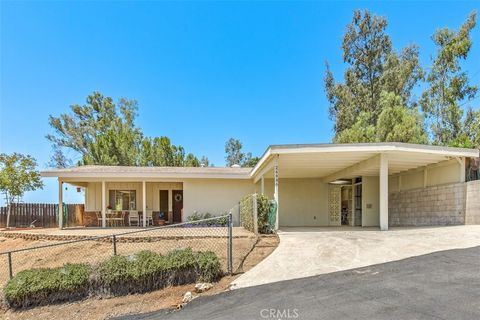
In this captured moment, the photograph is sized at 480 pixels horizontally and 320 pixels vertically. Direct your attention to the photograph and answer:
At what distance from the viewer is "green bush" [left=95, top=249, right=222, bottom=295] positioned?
6.18 metres

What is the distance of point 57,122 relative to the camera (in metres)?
28.4

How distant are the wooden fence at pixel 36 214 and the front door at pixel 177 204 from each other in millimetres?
4690

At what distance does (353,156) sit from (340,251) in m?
4.42

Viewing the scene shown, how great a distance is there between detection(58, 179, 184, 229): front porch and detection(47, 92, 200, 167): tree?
817 centimetres

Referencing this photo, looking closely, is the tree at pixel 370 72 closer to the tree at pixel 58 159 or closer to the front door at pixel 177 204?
the front door at pixel 177 204

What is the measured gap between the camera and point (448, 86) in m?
19.5

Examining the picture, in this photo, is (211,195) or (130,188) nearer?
(211,195)

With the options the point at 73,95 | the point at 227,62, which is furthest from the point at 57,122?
the point at 227,62

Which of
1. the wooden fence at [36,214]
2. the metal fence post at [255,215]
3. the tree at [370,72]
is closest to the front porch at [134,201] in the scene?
the wooden fence at [36,214]

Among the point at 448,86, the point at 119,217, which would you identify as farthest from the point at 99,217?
the point at 448,86

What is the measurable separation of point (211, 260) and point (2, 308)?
4.02m

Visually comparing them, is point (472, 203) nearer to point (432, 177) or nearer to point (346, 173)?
point (432, 177)

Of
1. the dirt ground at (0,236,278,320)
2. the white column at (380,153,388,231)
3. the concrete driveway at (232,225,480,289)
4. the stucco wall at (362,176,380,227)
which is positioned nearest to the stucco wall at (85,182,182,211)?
the stucco wall at (362,176,380,227)

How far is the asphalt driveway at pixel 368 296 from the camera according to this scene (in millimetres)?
3781
